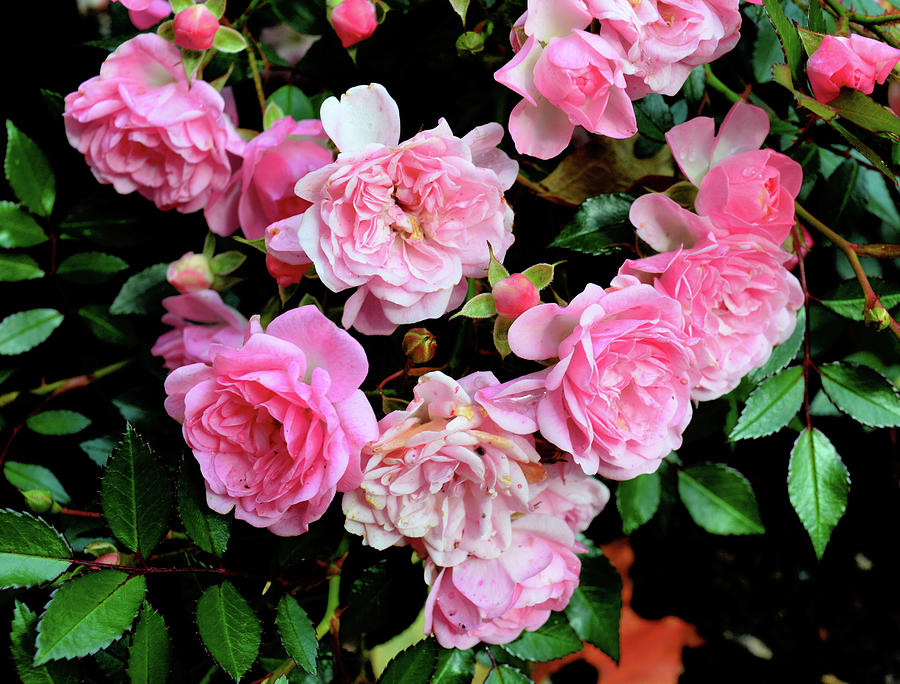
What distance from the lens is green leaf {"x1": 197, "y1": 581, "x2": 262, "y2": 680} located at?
418 mm

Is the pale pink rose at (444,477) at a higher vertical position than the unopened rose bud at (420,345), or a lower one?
lower

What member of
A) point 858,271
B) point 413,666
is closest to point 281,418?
point 413,666

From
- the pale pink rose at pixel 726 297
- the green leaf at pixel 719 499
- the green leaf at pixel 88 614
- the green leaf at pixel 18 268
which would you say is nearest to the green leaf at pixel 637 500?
the green leaf at pixel 719 499

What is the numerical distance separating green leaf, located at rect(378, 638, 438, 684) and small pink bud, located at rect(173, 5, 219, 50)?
0.43 m

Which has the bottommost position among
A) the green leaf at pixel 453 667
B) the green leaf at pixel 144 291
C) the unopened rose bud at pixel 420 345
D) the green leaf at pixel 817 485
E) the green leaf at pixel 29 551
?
the green leaf at pixel 453 667

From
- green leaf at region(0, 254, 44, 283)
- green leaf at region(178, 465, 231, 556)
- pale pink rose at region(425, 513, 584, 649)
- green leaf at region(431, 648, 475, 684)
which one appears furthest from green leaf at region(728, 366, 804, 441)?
green leaf at region(0, 254, 44, 283)

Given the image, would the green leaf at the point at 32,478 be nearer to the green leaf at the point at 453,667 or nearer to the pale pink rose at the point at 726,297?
the green leaf at the point at 453,667

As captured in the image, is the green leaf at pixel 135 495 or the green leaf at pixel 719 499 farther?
the green leaf at pixel 719 499

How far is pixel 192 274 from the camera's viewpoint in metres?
0.51

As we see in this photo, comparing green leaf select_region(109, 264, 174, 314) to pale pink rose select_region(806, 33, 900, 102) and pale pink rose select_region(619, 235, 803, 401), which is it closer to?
pale pink rose select_region(619, 235, 803, 401)

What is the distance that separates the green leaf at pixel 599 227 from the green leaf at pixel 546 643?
299 mm

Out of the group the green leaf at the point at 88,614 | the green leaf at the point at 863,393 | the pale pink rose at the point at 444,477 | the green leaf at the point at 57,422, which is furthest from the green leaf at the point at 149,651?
the green leaf at the point at 863,393

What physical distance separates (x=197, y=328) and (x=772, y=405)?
0.43m

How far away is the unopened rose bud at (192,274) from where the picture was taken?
0.51m
